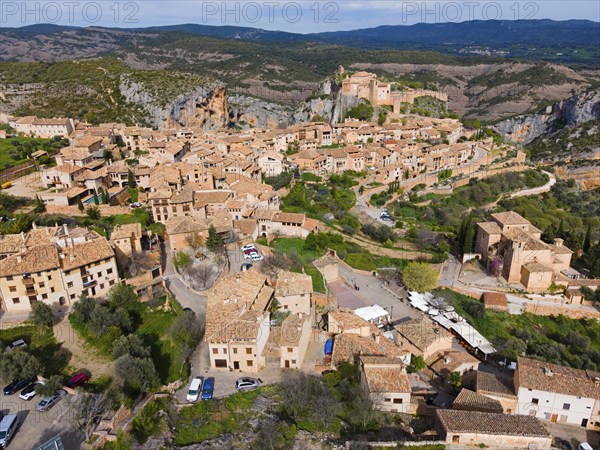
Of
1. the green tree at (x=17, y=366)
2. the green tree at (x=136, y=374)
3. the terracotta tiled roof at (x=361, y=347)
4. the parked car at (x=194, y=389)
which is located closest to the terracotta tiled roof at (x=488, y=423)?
the terracotta tiled roof at (x=361, y=347)

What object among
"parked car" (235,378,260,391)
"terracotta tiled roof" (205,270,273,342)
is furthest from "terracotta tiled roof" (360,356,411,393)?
"terracotta tiled roof" (205,270,273,342)

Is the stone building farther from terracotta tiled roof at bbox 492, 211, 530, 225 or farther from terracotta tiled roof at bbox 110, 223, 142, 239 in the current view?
terracotta tiled roof at bbox 110, 223, 142, 239

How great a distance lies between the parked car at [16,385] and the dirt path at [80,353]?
2.43 m

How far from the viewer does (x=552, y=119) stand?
124688 millimetres

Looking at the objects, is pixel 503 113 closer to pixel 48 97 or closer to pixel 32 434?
pixel 48 97

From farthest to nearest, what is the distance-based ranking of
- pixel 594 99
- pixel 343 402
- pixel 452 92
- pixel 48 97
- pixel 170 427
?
pixel 452 92, pixel 594 99, pixel 48 97, pixel 343 402, pixel 170 427

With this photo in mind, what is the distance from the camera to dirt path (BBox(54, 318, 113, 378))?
23.4 metres

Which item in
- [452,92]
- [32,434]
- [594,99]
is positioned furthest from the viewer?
[452,92]

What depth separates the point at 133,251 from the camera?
3294 cm

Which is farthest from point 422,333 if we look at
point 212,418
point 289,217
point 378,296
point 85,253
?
point 85,253

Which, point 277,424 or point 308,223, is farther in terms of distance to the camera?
point 308,223

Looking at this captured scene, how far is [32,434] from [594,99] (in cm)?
13991

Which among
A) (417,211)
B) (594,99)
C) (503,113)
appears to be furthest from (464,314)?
(503,113)

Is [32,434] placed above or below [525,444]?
above
